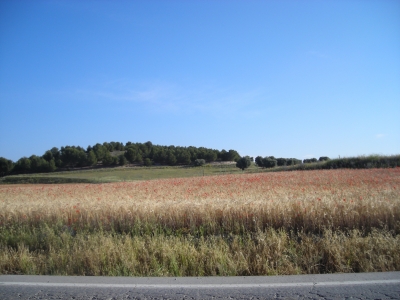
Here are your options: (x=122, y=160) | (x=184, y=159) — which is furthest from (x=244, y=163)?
(x=122, y=160)

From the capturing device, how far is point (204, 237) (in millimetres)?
7633

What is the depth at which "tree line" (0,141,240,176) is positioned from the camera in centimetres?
7450

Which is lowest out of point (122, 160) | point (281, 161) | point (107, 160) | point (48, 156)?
point (281, 161)

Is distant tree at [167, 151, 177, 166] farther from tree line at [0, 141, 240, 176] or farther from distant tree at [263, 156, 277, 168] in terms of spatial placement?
distant tree at [263, 156, 277, 168]

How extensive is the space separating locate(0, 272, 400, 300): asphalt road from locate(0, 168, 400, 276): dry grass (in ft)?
1.71

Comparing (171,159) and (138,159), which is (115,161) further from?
(171,159)

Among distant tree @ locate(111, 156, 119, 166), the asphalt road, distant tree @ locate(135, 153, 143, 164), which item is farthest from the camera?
distant tree @ locate(135, 153, 143, 164)

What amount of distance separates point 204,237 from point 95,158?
8612 centimetres

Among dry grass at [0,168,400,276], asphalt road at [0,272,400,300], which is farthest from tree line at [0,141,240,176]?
asphalt road at [0,272,400,300]

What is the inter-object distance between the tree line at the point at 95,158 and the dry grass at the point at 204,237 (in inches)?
2971

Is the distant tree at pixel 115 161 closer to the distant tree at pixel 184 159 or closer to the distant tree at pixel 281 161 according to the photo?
the distant tree at pixel 184 159

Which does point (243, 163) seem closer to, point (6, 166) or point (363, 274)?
point (6, 166)

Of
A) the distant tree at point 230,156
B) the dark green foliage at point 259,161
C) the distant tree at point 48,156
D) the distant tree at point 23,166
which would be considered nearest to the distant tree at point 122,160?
the distant tree at point 48,156

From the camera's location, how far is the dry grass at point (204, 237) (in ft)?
17.8
